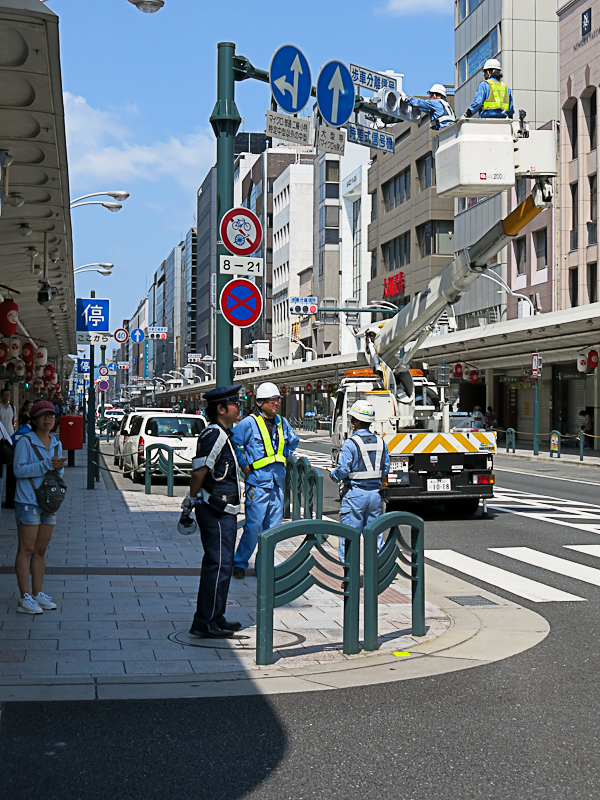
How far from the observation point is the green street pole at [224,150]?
10.6 m

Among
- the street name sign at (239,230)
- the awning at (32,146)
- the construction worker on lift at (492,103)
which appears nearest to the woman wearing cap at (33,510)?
the awning at (32,146)

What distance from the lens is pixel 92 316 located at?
20.2m

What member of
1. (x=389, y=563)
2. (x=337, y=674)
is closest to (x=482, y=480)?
(x=389, y=563)

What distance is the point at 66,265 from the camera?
1839cm

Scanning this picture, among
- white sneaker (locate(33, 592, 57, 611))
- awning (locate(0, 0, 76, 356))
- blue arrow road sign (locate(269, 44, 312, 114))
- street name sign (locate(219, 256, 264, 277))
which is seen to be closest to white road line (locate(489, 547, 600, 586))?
street name sign (locate(219, 256, 264, 277))

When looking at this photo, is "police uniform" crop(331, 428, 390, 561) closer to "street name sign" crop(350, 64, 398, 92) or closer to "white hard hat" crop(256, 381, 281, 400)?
"white hard hat" crop(256, 381, 281, 400)

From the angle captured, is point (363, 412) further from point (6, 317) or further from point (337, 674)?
point (6, 317)

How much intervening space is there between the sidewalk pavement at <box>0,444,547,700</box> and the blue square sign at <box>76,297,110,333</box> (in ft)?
30.8

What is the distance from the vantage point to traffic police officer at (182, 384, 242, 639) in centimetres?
707

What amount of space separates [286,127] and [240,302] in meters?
2.34

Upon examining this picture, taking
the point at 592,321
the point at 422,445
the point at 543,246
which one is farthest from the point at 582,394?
the point at 422,445

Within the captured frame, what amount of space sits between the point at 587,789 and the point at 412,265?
62.2 metres

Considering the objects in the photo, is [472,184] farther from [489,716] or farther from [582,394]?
[582,394]

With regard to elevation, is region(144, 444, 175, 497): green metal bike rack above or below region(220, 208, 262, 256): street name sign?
below
